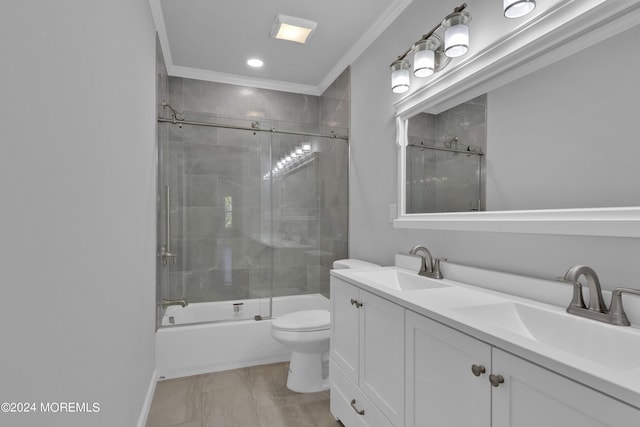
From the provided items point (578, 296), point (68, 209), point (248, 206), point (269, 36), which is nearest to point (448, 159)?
point (578, 296)

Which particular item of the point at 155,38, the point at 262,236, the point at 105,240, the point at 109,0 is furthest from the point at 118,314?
the point at 155,38

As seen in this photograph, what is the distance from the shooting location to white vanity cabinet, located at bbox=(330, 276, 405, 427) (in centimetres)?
125

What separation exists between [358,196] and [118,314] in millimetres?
1883

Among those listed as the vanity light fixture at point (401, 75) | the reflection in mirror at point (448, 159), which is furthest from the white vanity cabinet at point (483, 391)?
the vanity light fixture at point (401, 75)

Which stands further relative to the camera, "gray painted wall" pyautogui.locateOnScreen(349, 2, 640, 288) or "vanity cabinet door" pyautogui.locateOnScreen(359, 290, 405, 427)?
"vanity cabinet door" pyautogui.locateOnScreen(359, 290, 405, 427)

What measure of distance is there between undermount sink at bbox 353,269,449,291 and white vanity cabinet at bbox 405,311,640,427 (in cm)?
51

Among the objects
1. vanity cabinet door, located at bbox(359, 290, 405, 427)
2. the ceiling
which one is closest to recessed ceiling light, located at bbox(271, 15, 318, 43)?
the ceiling

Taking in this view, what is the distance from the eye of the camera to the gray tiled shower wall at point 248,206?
2910 mm

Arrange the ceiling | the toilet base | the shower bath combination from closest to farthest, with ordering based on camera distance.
Answer: 1. the ceiling
2. the toilet base
3. the shower bath combination

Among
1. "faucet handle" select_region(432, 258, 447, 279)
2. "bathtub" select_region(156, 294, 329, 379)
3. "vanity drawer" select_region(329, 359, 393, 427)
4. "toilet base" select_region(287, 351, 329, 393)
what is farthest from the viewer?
"bathtub" select_region(156, 294, 329, 379)

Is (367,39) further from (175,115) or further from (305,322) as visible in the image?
(305,322)

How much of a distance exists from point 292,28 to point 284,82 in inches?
40.6

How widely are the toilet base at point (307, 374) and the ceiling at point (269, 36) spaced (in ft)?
6.78

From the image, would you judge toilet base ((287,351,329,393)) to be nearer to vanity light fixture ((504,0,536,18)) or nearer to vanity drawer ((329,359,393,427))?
vanity drawer ((329,359,393,427))
